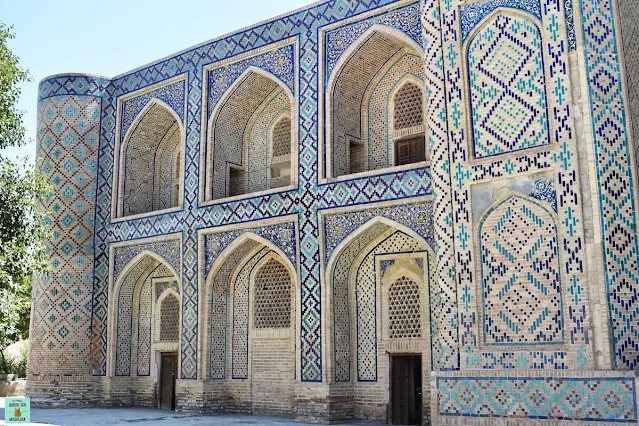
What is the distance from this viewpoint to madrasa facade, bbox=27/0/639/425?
22.9 feet

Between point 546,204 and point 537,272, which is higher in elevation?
point 546,204

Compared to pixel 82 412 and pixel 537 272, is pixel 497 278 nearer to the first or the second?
pixel 537 272

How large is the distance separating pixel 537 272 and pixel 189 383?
5606 mm

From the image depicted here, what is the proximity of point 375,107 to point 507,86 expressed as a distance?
2.80m

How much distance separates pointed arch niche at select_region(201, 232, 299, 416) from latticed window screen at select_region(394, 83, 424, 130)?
2.46 m

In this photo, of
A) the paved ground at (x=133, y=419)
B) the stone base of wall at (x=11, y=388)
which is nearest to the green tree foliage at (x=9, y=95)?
the paved ground at (x=133, y=419)

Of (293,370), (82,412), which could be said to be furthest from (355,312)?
(82,412)

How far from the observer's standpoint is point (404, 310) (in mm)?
9430

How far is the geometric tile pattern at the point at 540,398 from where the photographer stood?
6.48 meters

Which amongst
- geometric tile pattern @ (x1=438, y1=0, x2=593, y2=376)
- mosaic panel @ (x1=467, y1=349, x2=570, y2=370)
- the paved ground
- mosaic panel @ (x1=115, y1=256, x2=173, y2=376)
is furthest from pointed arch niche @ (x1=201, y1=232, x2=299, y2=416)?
mosaic panel @ (x1=467, y1=349, x2=570, y2=370)

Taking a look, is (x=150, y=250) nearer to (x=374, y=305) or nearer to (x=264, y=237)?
(x=264, y=237)

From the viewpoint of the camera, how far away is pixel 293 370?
10.2m

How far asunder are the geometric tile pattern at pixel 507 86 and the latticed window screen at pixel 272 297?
12.9 ft

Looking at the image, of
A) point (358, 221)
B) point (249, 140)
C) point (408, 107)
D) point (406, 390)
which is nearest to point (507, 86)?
point (408, 107)
